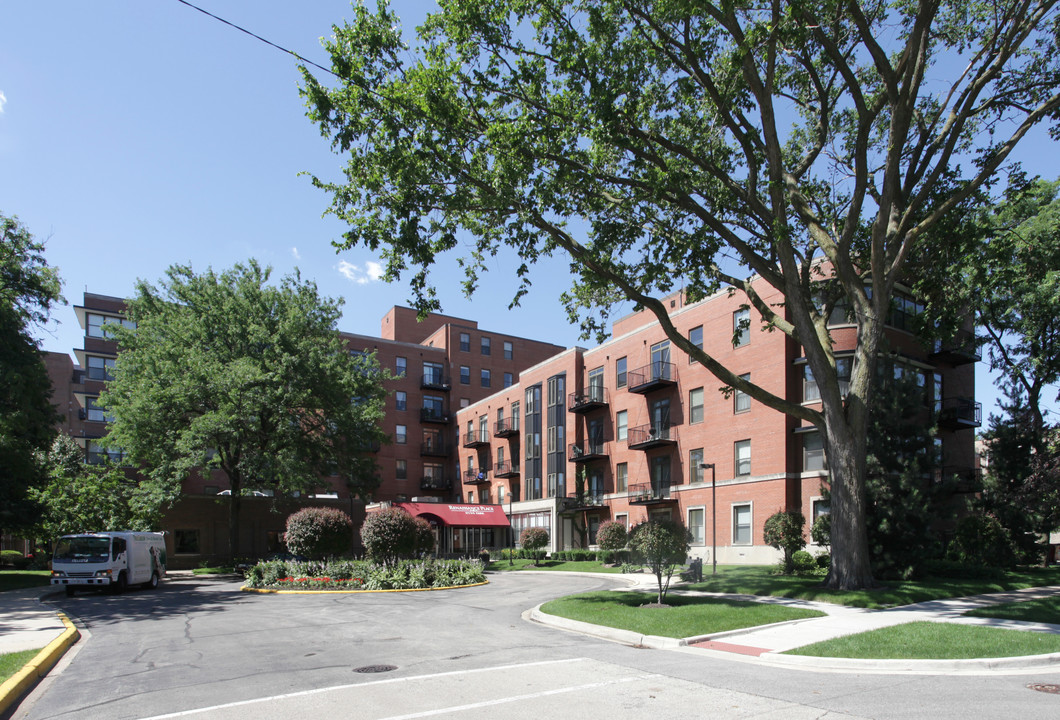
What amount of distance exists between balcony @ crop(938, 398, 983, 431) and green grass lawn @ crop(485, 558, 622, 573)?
17613 millimetres

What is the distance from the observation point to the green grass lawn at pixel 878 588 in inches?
677

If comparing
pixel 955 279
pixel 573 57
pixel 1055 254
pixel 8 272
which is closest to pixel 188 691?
pixel 573 57

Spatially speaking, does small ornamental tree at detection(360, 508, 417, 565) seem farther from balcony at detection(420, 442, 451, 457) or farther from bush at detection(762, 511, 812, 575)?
balcony at detection(420, 442, 451, 457)

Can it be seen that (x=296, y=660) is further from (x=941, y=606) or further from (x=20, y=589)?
(x=20, y=589)

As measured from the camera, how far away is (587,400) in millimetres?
46188

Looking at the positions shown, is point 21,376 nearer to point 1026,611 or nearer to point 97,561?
point 97,561

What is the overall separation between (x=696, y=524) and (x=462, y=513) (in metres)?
17.3

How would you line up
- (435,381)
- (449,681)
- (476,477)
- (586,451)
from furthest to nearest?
(435,381)
(476,477)
(586,451)
(449,681)

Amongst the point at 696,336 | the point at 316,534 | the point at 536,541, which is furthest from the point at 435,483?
the point at 316,534

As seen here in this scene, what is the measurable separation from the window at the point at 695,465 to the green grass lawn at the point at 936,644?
25.0m

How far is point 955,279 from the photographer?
2322cm

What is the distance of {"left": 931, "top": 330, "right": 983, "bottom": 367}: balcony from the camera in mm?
35278

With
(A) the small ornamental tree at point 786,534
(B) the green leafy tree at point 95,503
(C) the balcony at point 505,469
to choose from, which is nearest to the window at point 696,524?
(A) the small ornamental tree at point 786,534

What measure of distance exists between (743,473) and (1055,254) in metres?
15.4
